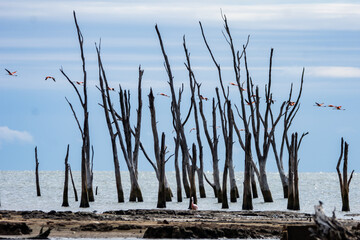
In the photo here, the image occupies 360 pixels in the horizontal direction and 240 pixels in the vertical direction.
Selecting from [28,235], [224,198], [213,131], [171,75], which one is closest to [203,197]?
[213,131]

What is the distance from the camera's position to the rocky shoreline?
759 inches

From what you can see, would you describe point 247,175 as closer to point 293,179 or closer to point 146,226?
point 293,179

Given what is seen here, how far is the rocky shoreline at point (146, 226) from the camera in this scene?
19281 millimetres

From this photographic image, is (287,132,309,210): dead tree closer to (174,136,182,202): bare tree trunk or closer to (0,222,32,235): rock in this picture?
(174,136,182,202): bare tree trunk

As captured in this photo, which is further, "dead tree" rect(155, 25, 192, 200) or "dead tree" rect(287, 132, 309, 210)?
"dead tree" rect(155, 25, 192, 200)

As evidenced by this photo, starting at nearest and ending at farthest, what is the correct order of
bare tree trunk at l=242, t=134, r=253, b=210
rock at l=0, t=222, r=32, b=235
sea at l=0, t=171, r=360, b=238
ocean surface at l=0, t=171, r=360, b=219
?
rock at l=0, t=222, r=32, b=235
bare tree trunk at l=242, t=134, r=253, b=210
sea at l=0, t=171, r=360, b=238
ocean surface at l=0, t=171, r=360, b=219

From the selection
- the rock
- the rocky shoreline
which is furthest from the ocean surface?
the rock

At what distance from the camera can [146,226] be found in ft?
68.4

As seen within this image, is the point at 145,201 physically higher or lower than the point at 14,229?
higher

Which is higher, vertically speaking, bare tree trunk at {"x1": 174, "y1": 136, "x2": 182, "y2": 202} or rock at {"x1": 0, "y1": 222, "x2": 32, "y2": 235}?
bare tree trunk at {"x1": 174, "y1": 136, "x2": 182, "y2": 202}

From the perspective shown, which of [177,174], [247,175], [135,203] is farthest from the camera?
[177,174]

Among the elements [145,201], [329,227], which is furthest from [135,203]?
[329,227]

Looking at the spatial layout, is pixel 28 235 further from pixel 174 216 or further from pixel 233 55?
pixel 233 55

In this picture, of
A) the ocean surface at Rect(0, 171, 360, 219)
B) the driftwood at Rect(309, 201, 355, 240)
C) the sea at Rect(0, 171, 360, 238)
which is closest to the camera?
the driftwood at Rect(309, 201, 355, 240)
